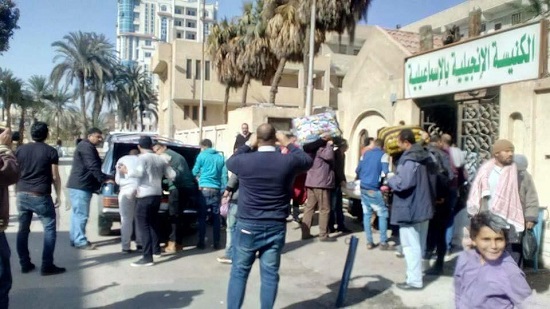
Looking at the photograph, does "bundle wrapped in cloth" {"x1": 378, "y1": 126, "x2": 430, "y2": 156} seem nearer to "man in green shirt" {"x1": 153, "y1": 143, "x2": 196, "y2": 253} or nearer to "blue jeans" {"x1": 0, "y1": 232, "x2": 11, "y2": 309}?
"man in green shirt" {"x1": 153, "y1": 143, "x2": 196, "y2": 253}

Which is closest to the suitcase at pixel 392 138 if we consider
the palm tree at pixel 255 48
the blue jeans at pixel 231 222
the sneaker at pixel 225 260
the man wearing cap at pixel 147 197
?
the blue jeans at pixel 231 222

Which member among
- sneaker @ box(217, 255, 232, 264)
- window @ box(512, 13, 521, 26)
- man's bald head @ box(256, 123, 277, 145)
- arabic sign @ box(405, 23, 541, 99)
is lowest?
sneaker @ box(217, 255, 232, 264)

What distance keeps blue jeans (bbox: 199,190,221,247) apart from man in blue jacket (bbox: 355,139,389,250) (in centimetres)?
234

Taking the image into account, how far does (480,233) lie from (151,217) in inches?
192

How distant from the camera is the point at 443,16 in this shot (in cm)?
3869

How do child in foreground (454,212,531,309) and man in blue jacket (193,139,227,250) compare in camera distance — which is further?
man in blue jacket (193,139,227,250)

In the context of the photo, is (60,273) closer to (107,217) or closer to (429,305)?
(107,217)

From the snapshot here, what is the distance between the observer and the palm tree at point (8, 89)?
4284 centimetres

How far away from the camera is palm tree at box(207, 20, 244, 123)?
26.6 meters

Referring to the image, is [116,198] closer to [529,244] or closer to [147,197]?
[147,197]

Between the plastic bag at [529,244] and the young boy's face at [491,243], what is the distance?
3.24m

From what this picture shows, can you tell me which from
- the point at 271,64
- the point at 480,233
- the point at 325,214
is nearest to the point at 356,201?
the point at 325,214

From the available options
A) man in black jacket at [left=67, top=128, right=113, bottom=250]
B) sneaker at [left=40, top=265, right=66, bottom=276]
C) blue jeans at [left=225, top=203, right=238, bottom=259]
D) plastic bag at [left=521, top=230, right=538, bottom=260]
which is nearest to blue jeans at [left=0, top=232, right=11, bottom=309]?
sneaker at [left=40, top=265, right=66, bottom=276]

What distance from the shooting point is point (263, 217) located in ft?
15.0
